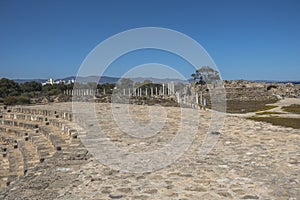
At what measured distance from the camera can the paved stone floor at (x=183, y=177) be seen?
3.25m

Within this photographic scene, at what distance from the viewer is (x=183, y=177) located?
3828 millimetres

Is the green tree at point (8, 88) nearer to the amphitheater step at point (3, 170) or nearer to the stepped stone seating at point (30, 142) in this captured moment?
the stepped stone seating at point (30, 142)

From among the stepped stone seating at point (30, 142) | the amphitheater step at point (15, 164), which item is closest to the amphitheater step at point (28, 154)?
the stepped stone seating at point (30, 142)

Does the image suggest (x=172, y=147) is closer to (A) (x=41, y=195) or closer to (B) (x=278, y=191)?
(B) (x=278, y=191)

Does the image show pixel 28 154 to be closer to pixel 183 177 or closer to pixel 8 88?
pixel 183 177

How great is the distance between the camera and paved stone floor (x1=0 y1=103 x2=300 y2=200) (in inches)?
128

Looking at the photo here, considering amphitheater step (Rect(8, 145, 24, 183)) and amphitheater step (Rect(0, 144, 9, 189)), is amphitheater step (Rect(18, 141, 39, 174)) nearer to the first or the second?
amphitheater step (Rect(8, 145, 24, 183))

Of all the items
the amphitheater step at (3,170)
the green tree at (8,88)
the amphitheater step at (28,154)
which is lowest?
the amphitheater step at (3,170)

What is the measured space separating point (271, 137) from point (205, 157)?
256cm

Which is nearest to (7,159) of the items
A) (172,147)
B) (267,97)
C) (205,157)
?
(172,147)

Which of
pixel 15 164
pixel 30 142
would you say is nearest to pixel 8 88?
pixel 30 142

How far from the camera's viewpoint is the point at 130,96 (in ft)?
63.1

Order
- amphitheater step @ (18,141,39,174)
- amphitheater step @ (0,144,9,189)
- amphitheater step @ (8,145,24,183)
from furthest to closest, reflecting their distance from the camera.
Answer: amphitheater step @ (18,141,39,174) → amphitheater step @ (8,145,24,183) → amphitheater step @ (0,144,9,189)

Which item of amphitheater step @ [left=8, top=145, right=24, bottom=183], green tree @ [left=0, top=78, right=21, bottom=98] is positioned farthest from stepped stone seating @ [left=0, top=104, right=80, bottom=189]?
green tree @ [left=0, top=78, right=21, bottom=98]
